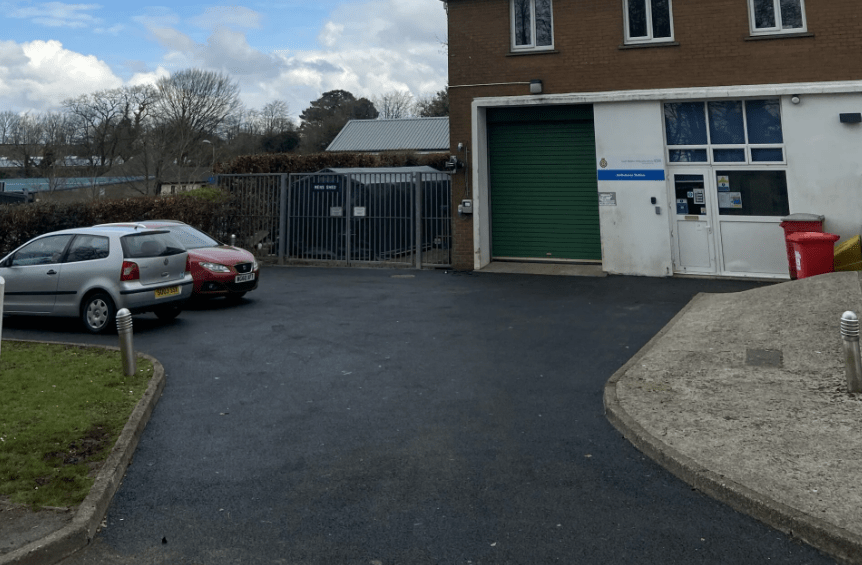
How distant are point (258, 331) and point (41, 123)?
190ft

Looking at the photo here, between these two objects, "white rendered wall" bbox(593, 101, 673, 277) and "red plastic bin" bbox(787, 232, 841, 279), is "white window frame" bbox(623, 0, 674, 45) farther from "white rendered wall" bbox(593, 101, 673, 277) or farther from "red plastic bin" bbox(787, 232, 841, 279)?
"red plastic bin" bbox(787, 232, 841, 279)

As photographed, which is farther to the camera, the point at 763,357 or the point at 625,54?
the point at 625,54

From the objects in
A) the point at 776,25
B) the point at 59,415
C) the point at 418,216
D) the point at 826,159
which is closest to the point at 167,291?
the point at 59,415

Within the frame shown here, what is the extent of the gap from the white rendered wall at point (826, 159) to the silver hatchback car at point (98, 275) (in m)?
11.7

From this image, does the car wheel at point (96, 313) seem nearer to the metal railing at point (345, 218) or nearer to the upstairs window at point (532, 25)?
the metal railing at point (345, 218)

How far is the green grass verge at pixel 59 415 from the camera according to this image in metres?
4.69

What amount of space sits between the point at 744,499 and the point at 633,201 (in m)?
11.7

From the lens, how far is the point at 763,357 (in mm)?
7758

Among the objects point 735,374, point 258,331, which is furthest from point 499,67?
point 735,374

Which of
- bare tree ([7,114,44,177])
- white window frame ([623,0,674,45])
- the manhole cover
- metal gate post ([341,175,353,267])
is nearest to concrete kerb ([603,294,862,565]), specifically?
the manhole cover

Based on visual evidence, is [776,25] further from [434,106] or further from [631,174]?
[434,106]

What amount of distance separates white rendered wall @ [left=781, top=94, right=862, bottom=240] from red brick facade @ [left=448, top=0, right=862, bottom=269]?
54 cm

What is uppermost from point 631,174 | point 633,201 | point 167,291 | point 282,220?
point 631,174

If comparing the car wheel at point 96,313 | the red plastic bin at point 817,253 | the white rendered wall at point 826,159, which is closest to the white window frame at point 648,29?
the white rendered wall at point 826,159
